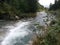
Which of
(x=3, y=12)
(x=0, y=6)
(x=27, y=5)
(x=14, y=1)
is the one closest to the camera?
(x=3, y=12)

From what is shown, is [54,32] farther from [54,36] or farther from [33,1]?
[33,1]

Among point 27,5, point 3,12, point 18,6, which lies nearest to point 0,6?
point 3,12

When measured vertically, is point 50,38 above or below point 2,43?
above

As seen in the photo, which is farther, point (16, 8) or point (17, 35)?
point (16, 8)

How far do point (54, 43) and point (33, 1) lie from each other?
173 feet

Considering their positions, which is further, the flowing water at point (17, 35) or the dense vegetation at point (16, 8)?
the dense vegetation at point (16, 8)

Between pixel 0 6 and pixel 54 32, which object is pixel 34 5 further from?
pixel 54 32

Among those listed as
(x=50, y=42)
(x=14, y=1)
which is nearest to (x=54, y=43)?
(x=50, y=42)

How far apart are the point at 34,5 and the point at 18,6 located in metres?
12.3

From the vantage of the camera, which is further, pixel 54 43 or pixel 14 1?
pixel 14 1

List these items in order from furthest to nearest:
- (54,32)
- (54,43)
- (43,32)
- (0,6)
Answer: (0,6), (43,32), (54,32), (54,43)

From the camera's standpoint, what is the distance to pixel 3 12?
38.8 m

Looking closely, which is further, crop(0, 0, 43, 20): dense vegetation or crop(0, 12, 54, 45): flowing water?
crop(0, 0, 43, 20): dense vegetation

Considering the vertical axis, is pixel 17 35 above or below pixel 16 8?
above
